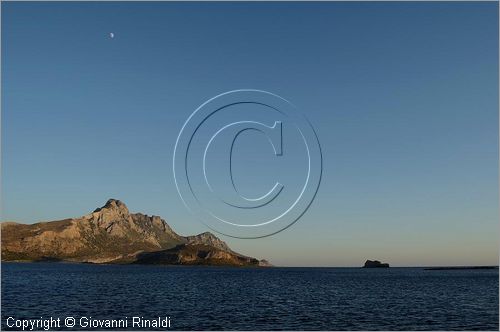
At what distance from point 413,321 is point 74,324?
4915cm

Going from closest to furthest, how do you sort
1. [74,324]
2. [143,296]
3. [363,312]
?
[74,324], [363,312], [143,296]

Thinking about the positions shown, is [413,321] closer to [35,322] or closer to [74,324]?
[74,324]

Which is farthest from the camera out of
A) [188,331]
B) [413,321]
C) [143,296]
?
[143,296]

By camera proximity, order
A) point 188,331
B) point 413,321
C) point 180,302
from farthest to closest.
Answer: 1. point 180,302
2. point 413,321
3. point 188,331

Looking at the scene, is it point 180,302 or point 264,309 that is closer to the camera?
point 264,309

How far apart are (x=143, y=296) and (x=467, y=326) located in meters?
66.4

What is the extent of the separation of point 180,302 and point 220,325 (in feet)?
92.7

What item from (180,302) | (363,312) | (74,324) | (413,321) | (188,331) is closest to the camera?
(188,331)

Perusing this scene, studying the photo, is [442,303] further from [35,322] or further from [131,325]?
[35,322]

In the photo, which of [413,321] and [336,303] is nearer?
[413,321]

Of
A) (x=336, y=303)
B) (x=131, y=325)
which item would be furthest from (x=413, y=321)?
(x=131, y=325)

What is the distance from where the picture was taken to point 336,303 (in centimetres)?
8619

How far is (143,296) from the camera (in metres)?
97.1

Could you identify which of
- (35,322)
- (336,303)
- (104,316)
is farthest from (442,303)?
→ (35,322)
